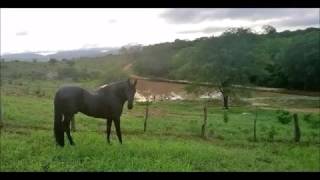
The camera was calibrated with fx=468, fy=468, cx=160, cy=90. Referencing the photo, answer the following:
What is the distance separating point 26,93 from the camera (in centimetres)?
717

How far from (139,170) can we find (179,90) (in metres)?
1.44

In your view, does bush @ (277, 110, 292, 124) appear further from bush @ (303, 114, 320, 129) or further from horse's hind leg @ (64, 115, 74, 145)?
horse's hind leg @ (64, 115, 74, 145)

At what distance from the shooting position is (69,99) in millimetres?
6367

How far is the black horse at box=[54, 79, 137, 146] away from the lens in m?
6.38

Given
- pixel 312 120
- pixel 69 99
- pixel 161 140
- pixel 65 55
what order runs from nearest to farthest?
pixel 69 99, pixel 161 140, pixel 312 120, pixel 65 55

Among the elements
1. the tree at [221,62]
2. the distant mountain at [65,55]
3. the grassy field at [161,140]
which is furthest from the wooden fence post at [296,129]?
the distant mountain at [65,55]

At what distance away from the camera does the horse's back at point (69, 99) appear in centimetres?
634

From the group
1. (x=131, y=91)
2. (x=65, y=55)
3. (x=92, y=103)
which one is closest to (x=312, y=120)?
(x=131, y=91)

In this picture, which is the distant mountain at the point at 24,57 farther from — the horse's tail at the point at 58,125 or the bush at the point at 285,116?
the bush at the point at 285,116

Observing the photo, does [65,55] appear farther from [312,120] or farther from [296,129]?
[312,120]

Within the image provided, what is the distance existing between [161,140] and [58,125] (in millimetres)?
1440
